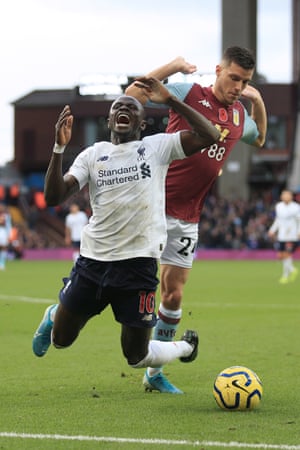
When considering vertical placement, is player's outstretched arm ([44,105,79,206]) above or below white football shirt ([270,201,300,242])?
above

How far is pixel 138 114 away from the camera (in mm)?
6715

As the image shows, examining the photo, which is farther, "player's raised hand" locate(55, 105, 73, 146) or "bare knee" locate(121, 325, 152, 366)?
"bare knee" locate(121, 325, 152, 366)

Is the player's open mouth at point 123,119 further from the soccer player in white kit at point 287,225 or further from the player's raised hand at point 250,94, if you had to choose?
the soccer player in white kit at point 287,225

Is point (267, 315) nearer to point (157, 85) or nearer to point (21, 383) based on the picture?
point (21, 383)

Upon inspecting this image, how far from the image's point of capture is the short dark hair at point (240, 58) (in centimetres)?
754

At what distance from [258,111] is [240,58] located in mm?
1109

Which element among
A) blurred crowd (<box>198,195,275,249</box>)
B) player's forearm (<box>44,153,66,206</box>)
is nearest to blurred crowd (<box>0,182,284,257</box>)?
blurred crowd (<box>198,195,275,249</box>)

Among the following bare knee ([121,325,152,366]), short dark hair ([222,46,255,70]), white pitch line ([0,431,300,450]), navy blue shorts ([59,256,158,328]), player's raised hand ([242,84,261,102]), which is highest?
short dark hair ([222,46,255,70])

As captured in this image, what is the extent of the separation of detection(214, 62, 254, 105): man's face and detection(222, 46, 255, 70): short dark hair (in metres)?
0.03

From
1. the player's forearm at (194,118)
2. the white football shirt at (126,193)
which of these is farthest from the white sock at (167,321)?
the player's forearm at (194,118)

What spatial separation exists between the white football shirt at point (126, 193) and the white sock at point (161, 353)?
29.9 inches

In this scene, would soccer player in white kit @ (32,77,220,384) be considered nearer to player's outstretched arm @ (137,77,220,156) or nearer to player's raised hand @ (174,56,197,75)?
player's outstretched arm @ (137,77,220,156)

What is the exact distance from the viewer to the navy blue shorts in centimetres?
675

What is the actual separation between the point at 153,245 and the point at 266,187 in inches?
2157
